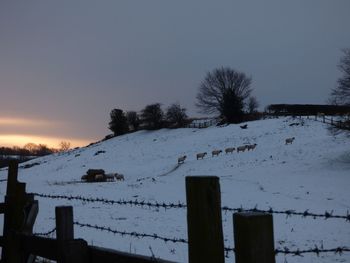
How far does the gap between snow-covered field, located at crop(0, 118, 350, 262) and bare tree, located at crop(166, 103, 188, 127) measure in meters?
20.5

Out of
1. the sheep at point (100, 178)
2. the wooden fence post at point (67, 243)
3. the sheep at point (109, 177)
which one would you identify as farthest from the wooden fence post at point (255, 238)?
the sheep at point (109, 177)

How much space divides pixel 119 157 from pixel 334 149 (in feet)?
108

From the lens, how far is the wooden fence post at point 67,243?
4020 mm

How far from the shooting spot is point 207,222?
2.91m

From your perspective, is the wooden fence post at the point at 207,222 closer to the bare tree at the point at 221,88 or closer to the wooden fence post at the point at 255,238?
the wooden fence post at the point at 255,238

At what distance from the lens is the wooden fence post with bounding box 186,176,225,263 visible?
2900 millimetres

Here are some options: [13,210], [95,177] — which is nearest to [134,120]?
[95,177]

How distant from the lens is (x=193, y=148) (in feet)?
203

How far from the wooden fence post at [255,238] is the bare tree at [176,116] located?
84515 mm

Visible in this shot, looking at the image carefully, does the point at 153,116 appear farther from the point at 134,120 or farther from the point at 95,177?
the point at 95,177

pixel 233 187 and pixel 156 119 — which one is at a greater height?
pixel 156 119

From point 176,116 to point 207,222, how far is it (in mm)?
86337

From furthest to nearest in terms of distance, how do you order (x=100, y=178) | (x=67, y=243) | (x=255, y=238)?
1. (x=100, y=178)
2. (x=67, y=243)
3. (x=255, y=238)

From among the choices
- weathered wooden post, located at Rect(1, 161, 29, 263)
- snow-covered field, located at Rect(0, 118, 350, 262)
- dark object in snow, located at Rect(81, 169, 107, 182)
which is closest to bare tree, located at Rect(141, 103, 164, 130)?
snow-covered field, located at Rect(0, 118, 350, 262)
